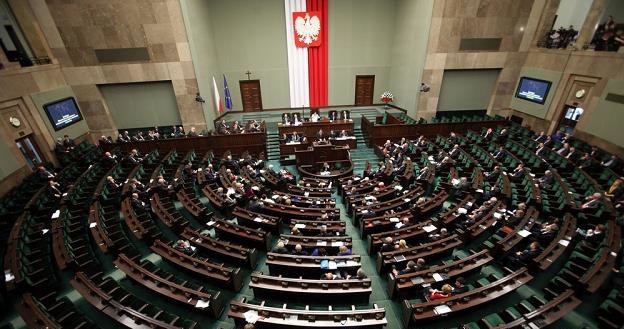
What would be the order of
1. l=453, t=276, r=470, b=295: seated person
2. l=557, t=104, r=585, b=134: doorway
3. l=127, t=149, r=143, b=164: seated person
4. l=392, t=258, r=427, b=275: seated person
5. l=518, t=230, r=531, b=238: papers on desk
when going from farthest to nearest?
1. l=557, t=104, r=585, b=134: doorway
2. l=127, t=149, r=143, b=164: seated person
3. l=518, t=230, r=531, b=238: papers on desk
4. l=392, t=258, r=427, b=275: seated person
5. l=453, t=276, r=470, b=295: seated person

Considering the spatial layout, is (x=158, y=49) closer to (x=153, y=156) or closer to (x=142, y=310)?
(x=153, y=156)

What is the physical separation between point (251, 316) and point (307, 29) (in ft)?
60.7

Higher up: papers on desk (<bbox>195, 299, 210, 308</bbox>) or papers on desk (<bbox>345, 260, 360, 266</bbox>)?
papers on desk (<bbox>195, 299, 210, 308</bbox>)

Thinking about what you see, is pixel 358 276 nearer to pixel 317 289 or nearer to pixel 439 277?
pixel 317 289

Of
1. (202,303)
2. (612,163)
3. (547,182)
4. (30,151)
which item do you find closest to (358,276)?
(202,303)

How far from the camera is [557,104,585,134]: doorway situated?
13.9 m

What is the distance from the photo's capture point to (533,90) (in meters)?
16.0

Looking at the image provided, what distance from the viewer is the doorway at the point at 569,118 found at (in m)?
13.9

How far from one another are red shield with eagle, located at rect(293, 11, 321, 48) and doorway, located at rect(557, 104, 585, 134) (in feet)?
49.2

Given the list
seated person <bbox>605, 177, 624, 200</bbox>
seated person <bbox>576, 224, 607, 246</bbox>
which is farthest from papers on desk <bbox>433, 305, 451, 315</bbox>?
seated person <bbox>605, 177, 624, 200</bbox>

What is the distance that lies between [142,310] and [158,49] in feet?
47.0

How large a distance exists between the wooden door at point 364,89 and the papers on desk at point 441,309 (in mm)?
17945

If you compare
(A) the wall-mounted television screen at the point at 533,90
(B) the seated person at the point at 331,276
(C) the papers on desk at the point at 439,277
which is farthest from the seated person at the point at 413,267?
(A) the wall-mounted television screen at the point at 533,90

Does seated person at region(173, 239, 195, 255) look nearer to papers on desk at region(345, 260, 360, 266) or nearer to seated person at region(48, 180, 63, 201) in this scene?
papers on desk at region(345, 260, 360, 266)
